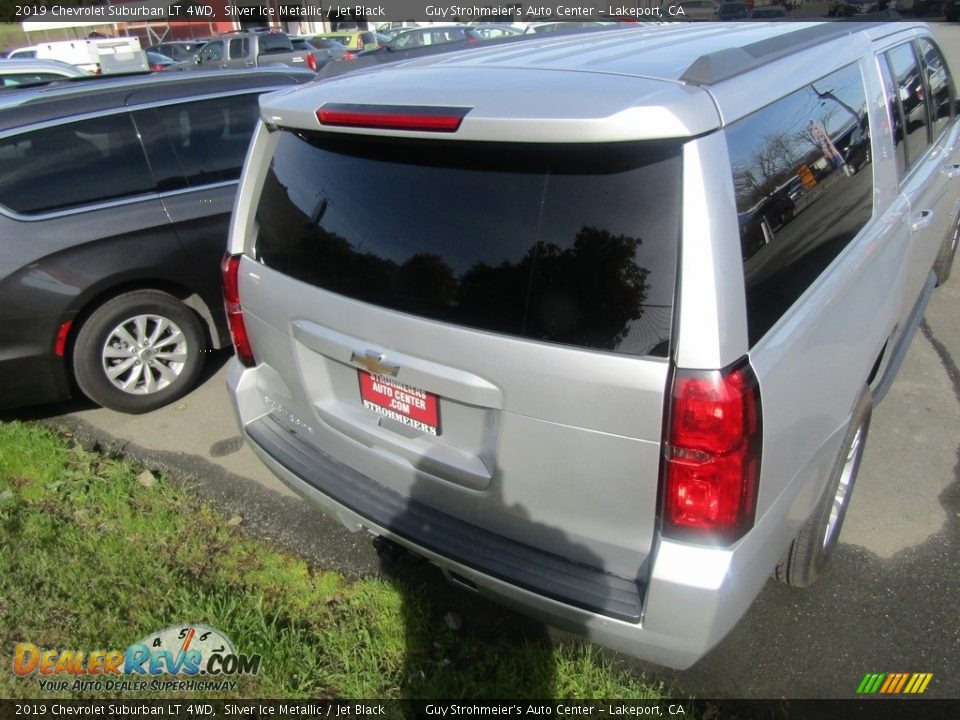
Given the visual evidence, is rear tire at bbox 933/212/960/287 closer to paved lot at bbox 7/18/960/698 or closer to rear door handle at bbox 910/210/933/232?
paved lot at bbox 7/18/960/698

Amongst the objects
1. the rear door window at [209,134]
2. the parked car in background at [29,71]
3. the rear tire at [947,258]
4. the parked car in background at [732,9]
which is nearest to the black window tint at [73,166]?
the rear door window at [209,134]

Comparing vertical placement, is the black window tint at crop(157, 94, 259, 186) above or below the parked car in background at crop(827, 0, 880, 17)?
below

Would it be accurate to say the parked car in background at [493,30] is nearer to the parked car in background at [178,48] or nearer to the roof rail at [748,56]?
the parked car in background at [178,48]

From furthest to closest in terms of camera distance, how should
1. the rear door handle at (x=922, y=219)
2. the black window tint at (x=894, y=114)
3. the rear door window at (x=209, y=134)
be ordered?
the rear door window at (x=209, y=134) < the rear door handle at (x=922, y=219) < the black window tint at (x=894, y=114)

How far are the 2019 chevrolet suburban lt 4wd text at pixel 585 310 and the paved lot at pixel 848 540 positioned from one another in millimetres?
275

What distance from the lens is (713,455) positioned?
5.41 feet

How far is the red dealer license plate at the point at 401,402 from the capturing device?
6.77 feet

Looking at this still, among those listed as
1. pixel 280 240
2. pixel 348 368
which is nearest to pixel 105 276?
pixel 280 240

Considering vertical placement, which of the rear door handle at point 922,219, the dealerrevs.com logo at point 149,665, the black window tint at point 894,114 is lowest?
the dealerrevs.com logo at point 149,665

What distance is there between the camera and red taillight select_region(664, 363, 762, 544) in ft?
5.24

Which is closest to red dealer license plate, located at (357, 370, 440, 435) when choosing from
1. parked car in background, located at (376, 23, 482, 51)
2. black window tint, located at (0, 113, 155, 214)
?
black window tint, located at (0, 113, 155, 214)

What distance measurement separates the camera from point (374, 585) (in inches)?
108

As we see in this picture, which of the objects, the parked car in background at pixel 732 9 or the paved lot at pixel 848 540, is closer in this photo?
the paved lot at pixel 848 540

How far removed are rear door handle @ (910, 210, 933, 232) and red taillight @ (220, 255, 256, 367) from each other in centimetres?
290
